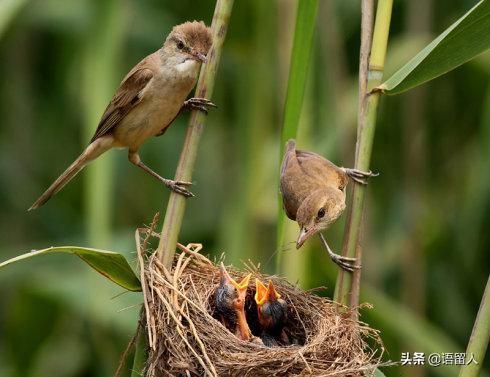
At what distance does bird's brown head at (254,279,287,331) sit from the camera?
405 centimetres

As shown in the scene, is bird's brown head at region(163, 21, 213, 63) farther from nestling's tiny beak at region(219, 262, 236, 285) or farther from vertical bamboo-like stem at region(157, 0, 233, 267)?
nestling's tiny beak at region(219, 262, 236, 285)

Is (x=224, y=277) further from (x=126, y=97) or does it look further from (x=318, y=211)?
(x=126, y=97)

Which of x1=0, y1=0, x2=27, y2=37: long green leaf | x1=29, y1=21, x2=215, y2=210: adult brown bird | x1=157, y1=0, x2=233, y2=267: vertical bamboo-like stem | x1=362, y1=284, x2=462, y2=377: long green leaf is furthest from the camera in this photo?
x1=362, y1=284, x2=462, y2=377: long green leaf

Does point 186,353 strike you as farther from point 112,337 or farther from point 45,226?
point 45,226

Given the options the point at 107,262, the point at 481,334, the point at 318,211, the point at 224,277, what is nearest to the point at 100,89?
the point at 224,277

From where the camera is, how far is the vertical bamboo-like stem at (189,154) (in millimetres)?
3119

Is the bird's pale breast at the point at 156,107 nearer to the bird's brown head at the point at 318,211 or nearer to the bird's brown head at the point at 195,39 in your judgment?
the bird's brown head at the point at 195,39

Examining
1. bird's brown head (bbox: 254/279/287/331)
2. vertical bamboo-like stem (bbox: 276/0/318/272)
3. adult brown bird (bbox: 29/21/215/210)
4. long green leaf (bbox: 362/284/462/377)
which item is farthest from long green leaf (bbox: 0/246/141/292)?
long green leaf (bbox: 362/284/462/377)

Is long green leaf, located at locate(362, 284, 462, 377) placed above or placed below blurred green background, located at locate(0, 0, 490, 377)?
below

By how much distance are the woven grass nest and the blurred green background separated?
84cm

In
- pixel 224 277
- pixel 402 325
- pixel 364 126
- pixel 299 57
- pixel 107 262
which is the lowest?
pixel 402 325

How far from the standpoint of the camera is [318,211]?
4.02 m

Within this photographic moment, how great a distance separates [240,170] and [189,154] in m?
2.00

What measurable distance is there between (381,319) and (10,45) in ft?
10.3
